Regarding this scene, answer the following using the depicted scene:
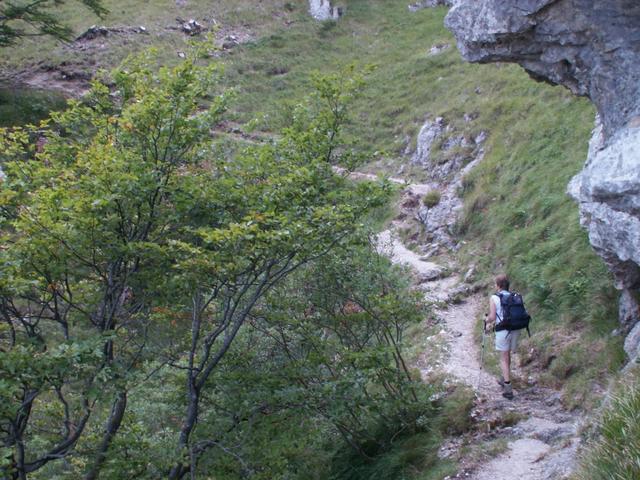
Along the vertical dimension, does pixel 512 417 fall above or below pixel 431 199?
below

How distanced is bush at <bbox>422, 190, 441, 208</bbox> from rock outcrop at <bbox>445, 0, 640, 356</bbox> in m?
8.42

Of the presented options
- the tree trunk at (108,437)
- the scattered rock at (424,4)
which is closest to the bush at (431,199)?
the tree trunk at (108,437)

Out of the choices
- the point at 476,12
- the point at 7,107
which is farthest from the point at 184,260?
the point at 7,107

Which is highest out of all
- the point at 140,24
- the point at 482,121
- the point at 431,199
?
the point at 140,24

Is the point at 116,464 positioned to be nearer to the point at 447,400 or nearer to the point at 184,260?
the point at 184,260

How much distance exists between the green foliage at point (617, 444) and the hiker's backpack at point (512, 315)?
3.24 meters

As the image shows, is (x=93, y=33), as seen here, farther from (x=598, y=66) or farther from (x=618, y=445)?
(x=618, y=445)

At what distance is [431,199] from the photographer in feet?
55.9

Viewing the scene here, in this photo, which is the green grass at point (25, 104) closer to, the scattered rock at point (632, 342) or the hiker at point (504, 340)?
the hiker at point (504, 340)

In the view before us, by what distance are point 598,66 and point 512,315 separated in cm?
322

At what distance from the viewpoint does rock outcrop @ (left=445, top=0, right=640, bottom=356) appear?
20.9ft

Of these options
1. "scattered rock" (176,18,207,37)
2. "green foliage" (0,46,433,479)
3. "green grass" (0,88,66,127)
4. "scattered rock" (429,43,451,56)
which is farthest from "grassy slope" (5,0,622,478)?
"green grass" (0,88,66,127)

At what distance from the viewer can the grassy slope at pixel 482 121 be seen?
9.02 m

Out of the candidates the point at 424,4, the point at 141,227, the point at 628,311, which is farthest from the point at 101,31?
the point at 628,311
